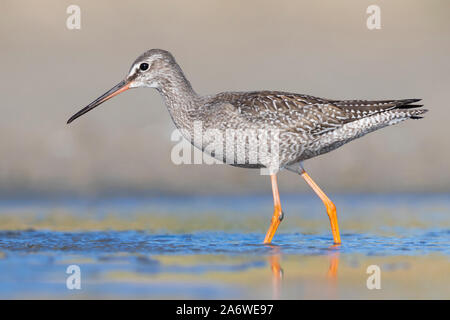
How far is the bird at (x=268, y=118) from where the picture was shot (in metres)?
10.4

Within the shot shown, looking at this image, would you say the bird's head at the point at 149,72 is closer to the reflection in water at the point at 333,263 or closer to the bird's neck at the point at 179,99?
the bird's neck at the point at 179,99

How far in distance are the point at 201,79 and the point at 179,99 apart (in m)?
6.52

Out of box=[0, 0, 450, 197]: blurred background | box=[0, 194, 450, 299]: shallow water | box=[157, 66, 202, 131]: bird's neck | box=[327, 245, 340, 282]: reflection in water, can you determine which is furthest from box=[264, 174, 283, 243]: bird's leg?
box=[0, 0, 450, 197]: blurred background

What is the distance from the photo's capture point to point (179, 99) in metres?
11.0

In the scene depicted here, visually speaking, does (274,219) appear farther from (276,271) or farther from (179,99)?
(276,271)

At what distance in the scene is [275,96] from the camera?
35.7 ft

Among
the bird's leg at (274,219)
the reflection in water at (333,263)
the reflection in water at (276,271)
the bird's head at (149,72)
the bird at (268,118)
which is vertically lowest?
the reflection in water at (333,263)

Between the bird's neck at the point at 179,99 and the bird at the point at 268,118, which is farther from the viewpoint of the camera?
the bird's neck at the point at 179,99

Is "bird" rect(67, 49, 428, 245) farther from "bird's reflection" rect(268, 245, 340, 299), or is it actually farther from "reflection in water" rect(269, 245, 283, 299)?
"reflection in water" rect(269, 245, 283, 299)

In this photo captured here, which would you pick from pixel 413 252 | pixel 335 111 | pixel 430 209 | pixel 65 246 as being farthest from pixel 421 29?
pixel 65 246

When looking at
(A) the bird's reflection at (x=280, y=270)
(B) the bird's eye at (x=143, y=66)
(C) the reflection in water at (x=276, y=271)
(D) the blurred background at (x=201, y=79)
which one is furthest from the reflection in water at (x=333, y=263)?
(D) the blurred background at (x=201, y=79)

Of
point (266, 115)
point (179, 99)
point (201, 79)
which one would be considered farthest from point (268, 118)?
point (201, 79)

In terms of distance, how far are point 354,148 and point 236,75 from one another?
3073 millimetres

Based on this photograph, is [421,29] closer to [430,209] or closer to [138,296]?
[430,209]
